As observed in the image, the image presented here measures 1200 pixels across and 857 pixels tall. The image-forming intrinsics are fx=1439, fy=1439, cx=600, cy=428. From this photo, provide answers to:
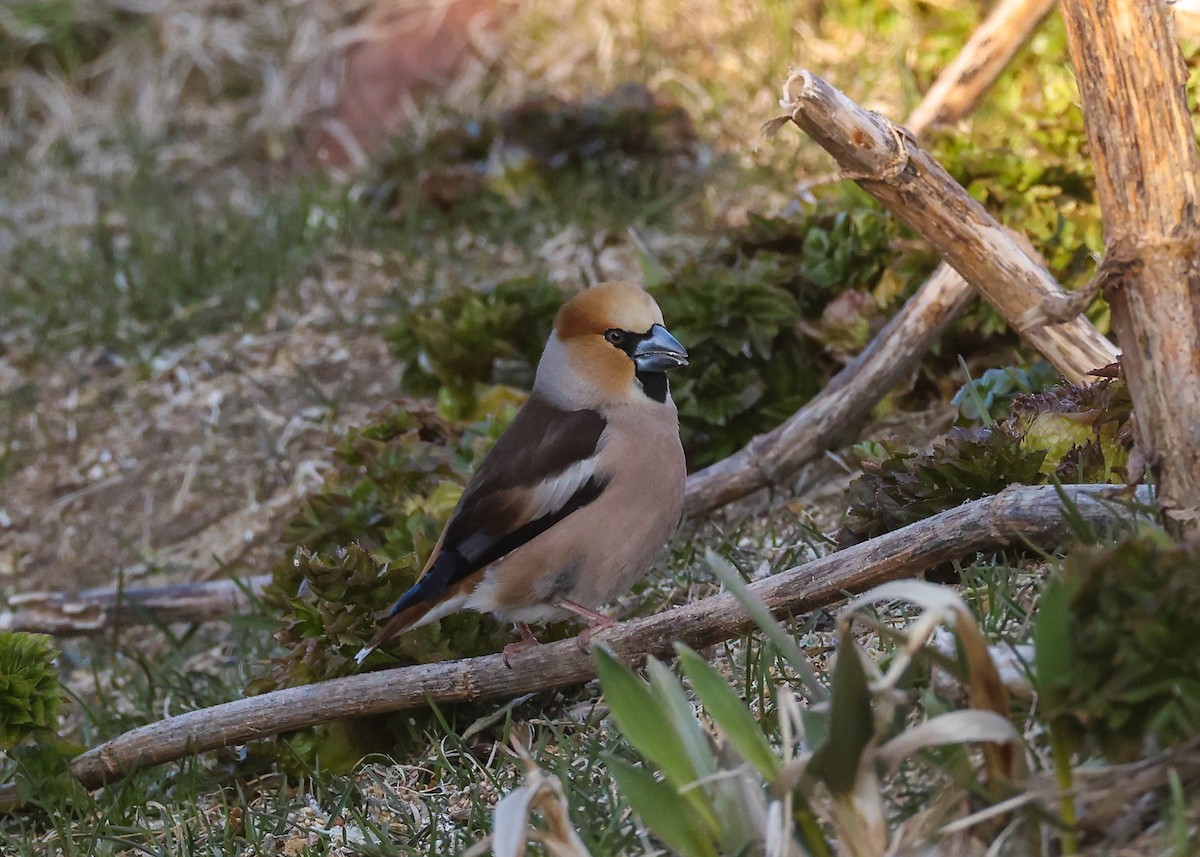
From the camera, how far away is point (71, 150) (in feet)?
27.4

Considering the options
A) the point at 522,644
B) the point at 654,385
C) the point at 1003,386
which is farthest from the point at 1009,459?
the point at 522,644

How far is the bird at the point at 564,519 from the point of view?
3.48 metres

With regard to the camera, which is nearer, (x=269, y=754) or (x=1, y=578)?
(x=269, y=754)

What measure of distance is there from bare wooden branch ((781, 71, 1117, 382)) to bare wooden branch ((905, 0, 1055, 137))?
2.50 meters

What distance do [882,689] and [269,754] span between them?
2105 mm

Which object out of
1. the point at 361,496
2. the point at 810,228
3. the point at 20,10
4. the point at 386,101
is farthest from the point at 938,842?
the point at 20,10

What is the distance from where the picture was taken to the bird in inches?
137

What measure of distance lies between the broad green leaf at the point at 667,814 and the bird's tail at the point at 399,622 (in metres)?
1.24

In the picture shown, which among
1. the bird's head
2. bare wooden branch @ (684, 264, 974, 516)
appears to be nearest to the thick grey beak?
the bird's head

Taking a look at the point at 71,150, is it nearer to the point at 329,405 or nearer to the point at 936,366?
the point at 329,405

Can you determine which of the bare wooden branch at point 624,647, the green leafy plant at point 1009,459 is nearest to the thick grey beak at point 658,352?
the green leafy plant at point 1009,459

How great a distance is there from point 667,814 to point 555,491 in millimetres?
1368

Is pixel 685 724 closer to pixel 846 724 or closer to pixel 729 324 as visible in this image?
pixel 846 724

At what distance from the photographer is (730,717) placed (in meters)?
2.29
